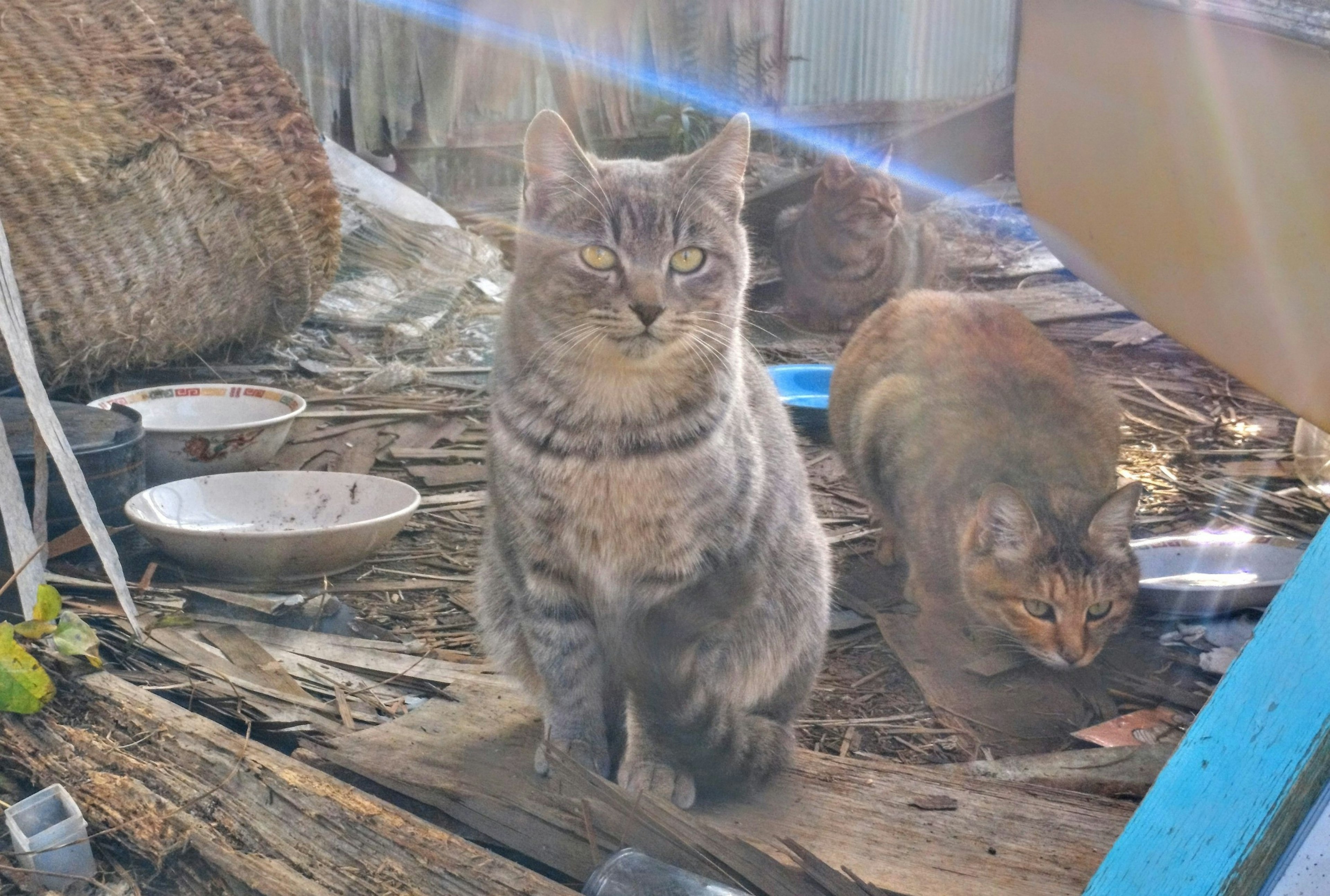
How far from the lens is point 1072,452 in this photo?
323cm

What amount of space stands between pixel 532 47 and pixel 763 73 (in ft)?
4.13

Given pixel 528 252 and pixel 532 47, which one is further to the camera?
pixel 532 47

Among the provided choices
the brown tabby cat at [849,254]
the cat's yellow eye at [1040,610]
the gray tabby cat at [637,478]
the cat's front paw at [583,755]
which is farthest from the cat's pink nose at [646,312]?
the brown tabby cat at [849,254]

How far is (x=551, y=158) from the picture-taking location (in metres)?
2.18

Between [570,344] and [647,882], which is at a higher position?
[570,344]

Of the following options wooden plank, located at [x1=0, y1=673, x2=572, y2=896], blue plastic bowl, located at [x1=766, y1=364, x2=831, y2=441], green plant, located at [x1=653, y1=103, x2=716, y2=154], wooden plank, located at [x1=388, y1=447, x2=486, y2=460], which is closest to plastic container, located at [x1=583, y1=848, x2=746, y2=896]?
wooden plank, located at [x1=0, y1=673, x2=572, y2=896]

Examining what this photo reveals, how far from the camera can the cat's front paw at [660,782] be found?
205cm

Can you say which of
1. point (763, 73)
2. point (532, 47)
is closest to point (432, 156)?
point (532, 47)

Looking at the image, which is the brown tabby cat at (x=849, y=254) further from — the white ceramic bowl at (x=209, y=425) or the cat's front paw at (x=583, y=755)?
the cat's front paw at (x=583, y=755)

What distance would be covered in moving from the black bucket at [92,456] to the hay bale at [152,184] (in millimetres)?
760

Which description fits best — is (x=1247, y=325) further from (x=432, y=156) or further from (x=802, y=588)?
(x=432, y=156)

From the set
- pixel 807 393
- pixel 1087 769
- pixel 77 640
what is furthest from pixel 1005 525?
pixel 77 640

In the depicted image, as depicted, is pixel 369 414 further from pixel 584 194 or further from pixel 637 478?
pixel 637 478

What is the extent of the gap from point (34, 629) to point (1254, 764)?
2164 mm
